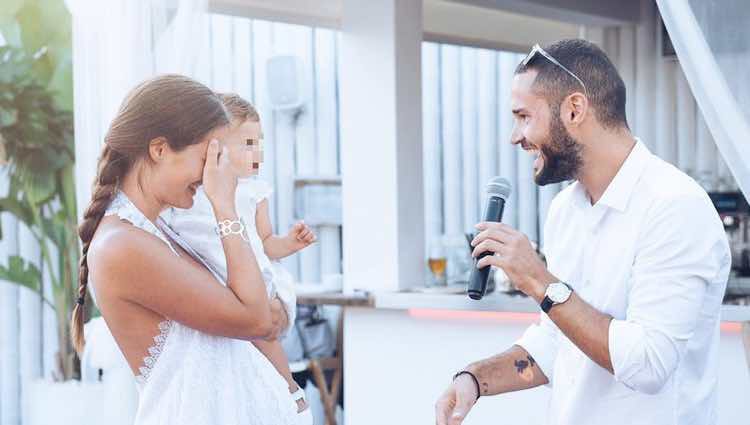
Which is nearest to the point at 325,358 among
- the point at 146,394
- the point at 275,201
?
the point at 275,201

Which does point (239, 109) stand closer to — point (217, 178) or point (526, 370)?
point (217, 178)

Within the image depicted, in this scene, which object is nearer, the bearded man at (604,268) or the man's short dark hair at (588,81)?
→ the bearded man at (604,268)

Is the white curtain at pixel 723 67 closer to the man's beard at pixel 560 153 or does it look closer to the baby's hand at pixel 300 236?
the man's beard at pixel 560 153

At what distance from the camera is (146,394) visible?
214cm

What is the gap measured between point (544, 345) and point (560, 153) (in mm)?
440

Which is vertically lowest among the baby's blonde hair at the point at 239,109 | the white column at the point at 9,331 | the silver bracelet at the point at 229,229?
the white column at the point at 9,331

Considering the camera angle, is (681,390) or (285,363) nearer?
(681,390)

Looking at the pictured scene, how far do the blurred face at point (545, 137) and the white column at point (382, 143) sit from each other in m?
2.89

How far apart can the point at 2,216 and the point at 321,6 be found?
2.41 metres

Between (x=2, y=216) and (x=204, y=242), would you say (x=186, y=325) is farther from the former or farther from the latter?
(x=2, y=216)

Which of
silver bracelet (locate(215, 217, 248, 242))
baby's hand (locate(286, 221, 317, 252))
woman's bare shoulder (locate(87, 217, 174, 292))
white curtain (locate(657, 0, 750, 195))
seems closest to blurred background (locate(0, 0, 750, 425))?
white curtain (locate(657, 0, 750, 195))

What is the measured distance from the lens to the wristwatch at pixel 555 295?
2.02m

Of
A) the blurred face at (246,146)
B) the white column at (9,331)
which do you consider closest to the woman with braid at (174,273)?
the blurred face at (246,146)

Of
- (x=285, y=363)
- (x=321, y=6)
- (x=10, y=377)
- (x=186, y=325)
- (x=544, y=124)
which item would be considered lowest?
(x=10, y=377)
